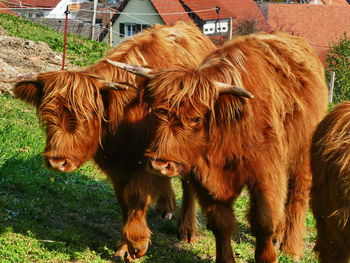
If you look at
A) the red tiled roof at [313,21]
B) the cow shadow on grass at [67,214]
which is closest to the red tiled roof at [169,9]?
the red tiled roof at [313,21]

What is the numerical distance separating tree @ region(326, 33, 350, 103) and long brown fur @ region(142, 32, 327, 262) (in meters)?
37.1

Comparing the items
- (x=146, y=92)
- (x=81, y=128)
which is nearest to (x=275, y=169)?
(x=146, y=92)

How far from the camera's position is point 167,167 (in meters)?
5.24

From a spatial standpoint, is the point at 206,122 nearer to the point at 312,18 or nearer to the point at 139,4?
the point at 139,4

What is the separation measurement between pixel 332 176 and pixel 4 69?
27.9 ft

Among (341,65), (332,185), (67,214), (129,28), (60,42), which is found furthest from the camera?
(129,28)

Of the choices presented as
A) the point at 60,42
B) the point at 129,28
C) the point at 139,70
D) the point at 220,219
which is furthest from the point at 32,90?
the point at 129,28

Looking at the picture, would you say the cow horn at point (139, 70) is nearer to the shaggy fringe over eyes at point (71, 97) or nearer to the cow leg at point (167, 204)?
the shaggy fringe over eyes at point (71, 97)

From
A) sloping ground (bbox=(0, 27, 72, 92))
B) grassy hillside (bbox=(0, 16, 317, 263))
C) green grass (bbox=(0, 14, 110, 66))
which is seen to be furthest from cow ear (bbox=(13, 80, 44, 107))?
green grass (bbox=(0, 14, 110, 66))

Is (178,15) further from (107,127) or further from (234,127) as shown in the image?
(234,127)

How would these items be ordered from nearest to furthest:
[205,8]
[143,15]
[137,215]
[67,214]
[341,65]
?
[137,215], [67,214], [341,65], [205,8], [143,15]

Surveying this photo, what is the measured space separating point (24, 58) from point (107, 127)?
26.8 feet

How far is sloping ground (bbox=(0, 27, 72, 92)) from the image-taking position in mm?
12137

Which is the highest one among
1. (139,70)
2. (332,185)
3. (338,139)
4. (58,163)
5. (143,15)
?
(139,70)
